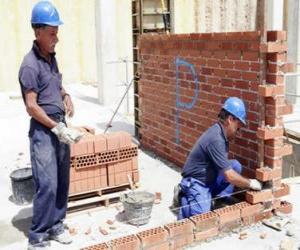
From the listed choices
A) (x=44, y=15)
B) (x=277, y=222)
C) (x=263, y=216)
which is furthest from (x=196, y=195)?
(x=44, y=15)

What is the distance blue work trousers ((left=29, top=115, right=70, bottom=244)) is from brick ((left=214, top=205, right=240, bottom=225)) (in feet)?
5.20

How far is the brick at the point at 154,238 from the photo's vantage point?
153 inches

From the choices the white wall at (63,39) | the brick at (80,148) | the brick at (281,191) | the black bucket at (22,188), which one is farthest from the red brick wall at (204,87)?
the white wall at (63,39)

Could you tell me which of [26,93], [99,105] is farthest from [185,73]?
[99,105]

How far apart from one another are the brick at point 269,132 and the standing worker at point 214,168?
0.20 m

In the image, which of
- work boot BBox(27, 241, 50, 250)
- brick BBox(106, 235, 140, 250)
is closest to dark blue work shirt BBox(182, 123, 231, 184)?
brick BBox(106, 235, 140, 250)

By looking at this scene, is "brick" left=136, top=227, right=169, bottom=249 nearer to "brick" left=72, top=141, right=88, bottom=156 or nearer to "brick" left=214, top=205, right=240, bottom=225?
"brick" left=214, top=205, right=240, bottom=225

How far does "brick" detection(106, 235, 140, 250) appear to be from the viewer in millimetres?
3764

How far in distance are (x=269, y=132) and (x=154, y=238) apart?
1.54 metres

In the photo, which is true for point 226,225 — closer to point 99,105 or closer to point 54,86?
point 54,86

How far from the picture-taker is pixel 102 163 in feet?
17.4

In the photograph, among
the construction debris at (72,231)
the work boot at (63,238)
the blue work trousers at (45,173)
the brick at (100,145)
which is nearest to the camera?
the blue work trousers at (45,173)

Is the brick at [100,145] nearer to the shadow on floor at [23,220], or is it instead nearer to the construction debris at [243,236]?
the shadow on floor at [23,220]

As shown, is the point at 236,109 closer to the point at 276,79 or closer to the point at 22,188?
the point at 276,79
